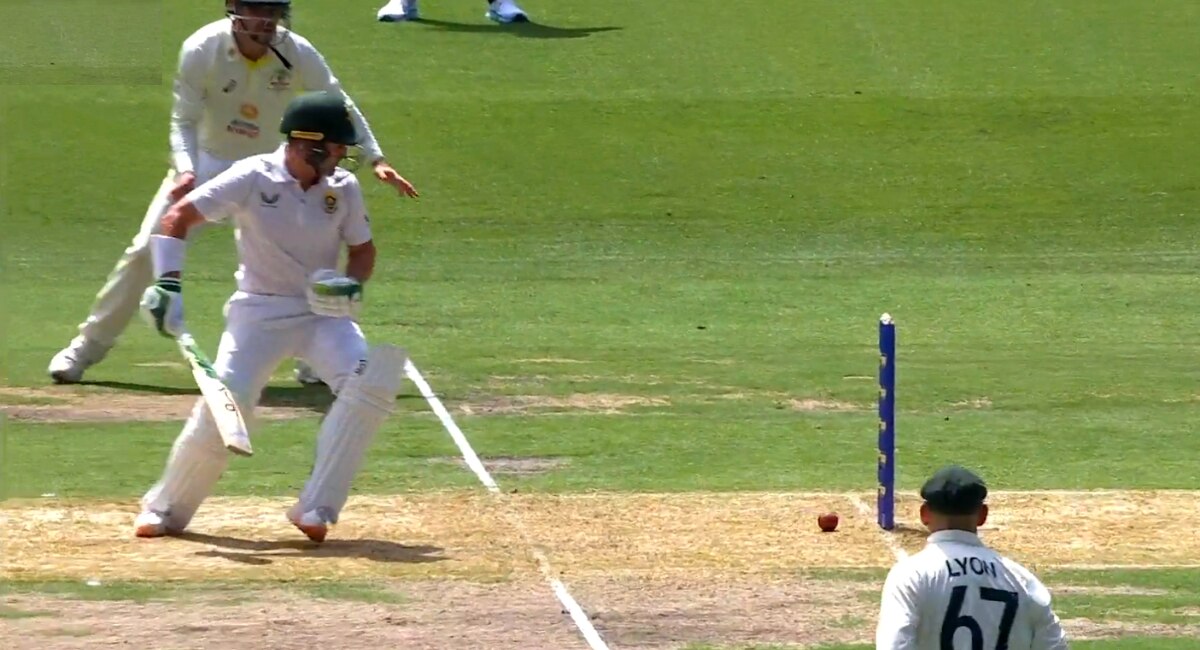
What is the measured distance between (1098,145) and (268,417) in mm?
11055

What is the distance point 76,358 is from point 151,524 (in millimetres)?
4012

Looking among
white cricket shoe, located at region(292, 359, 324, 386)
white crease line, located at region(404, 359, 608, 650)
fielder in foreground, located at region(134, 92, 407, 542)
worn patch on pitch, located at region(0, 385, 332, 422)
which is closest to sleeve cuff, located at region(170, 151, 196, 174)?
worn patch on pitch, located at region(0, 385, 332, 422)

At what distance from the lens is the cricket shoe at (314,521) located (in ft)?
29.1

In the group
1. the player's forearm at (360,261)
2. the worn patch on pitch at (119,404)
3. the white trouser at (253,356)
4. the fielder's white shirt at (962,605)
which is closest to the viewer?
the fielder's white shirt at (962,605)

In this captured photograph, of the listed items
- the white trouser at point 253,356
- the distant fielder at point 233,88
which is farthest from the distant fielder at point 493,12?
the white trouser at point 253,356

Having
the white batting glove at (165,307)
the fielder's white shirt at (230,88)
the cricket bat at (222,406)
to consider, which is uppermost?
the fielder's white shirt at (230,88)

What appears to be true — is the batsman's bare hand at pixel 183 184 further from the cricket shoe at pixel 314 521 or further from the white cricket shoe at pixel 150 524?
the cricket shoe at pixel 314 521

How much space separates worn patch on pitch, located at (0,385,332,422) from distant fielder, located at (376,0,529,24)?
37.7ft

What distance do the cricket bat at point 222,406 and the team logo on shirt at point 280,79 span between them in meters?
3.24

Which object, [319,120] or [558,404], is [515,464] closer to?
[558,404]

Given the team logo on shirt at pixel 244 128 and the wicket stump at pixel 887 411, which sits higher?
the team logo on shirt at pixel 244 128

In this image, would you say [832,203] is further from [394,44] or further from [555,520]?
[555,520]

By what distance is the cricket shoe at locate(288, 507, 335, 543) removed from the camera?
8.88 m

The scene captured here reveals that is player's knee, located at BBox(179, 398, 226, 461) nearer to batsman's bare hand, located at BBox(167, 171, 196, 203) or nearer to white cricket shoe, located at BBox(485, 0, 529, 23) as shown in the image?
batsman's bare hand, located at BBox(167, 171, 196, 203)
